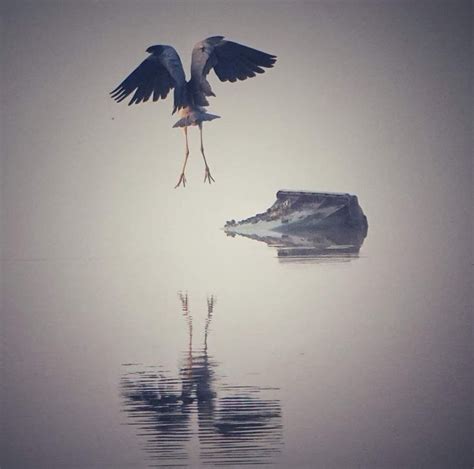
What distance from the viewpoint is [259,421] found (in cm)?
429

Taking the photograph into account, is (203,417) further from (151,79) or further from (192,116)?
(151,79)

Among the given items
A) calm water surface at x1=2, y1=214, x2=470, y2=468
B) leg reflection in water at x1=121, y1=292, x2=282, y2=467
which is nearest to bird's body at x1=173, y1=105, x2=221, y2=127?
calm water surface at x1=2, y1=214, x2=470, y2=468

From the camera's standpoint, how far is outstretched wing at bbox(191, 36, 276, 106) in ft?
27.7

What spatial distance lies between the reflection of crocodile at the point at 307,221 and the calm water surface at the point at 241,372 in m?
4.57

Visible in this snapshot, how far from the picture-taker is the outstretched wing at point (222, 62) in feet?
27.7

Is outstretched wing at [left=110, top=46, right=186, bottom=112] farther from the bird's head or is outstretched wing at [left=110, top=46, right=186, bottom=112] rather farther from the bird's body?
the bird's body

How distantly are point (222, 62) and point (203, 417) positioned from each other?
17.6 feet

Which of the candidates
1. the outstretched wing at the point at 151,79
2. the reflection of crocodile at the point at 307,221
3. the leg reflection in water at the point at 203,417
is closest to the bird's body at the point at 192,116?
the outstretched wing at the point at 151,79

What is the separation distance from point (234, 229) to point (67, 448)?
11231mm

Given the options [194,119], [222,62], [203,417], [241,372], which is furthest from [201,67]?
[203,417]

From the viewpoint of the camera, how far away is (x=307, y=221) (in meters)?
14.6

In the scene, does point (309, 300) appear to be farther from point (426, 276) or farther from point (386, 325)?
point (426, 276)

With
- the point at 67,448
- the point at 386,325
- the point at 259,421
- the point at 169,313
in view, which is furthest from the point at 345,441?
the point at 169,313

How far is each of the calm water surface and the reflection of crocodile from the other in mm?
4567
